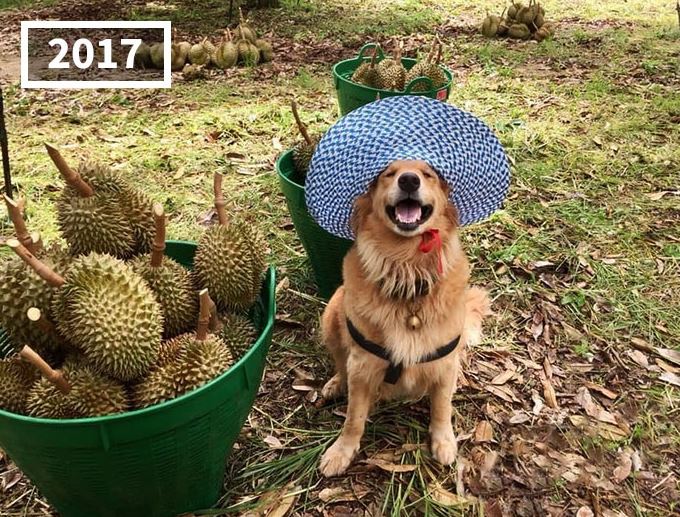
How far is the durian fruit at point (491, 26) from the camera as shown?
931 cm

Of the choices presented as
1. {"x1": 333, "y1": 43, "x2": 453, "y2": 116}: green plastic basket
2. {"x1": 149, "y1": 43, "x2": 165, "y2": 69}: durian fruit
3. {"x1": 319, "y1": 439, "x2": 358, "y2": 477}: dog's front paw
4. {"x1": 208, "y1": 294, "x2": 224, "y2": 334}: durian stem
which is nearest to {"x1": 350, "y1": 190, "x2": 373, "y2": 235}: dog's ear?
{"x1": 208, "y1": 294, "x2": 224, "y2": 334}: durian stem

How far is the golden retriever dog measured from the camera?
228 cm

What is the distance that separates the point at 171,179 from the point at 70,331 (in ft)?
11.0

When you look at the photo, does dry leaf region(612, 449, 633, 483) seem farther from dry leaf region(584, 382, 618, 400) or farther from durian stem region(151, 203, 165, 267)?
durian stem region(151, 203, 165, 267)

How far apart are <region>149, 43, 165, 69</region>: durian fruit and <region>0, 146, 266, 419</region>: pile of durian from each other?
6.21 meters

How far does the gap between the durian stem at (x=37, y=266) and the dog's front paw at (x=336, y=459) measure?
1374 millimetres

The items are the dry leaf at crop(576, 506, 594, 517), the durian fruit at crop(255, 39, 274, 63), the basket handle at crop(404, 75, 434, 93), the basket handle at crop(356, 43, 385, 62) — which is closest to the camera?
the dry leaf at crop(576, 506, 594, 517)

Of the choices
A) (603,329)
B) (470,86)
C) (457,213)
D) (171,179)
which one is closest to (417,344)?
(457,213)

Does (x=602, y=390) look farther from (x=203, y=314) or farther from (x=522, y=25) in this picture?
(x=522, y=25)

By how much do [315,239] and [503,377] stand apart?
1.31 meters

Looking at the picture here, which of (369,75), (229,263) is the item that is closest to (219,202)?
(229,263)

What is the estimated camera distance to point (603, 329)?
11.2 feet

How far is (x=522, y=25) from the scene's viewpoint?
30.0ft

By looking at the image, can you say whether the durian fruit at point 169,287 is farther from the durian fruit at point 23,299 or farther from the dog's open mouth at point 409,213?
the dog's open mouth at point 409,213
